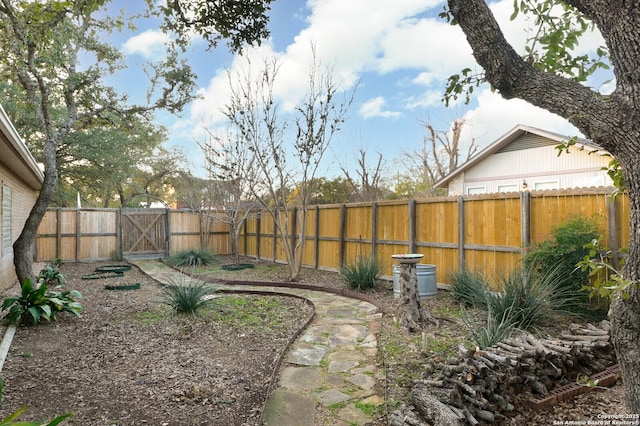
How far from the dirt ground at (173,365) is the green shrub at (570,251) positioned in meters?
1.27

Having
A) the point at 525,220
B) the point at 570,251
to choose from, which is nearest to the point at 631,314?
the point at 570,251

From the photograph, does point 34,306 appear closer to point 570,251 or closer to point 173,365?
point 173,365

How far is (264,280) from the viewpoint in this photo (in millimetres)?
8180

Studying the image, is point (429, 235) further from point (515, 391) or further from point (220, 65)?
point (220, 65)

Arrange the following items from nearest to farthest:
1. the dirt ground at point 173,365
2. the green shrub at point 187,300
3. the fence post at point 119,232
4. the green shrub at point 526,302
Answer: the dirt ground at point 173,365 → the green shrub at point 526,302 → the green shrub at point 187,300 → the fence post at point 119,232

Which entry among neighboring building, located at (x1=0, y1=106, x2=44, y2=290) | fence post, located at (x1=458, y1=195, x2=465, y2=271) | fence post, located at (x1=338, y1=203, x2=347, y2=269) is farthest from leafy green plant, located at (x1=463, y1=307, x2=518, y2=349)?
neighboring building, located at (x1=0, y1=106, x2=44, y2=290)

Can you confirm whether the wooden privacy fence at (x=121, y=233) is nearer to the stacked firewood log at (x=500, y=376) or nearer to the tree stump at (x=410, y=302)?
the tree stump at (x=410, y=302)

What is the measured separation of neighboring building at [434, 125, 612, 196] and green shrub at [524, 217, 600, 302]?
6.23 meters

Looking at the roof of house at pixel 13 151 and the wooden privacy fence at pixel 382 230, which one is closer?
the roof of house at pixel 13 151

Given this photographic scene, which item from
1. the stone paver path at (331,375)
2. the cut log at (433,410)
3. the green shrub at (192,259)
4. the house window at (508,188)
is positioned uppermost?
the house window at (508,188)

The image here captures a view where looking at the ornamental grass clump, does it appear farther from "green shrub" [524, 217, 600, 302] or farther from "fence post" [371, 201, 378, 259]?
"fence post" [371, 201, 378, 259]

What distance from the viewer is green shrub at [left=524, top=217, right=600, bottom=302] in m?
→ 4.55

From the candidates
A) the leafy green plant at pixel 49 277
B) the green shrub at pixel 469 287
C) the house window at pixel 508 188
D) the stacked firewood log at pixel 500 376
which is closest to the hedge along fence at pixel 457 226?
the green shrub at pixel 469 287

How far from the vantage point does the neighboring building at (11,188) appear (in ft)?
17.6
